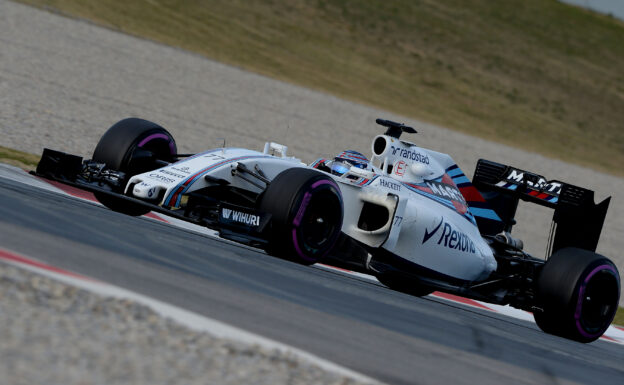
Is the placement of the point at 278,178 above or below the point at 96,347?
above

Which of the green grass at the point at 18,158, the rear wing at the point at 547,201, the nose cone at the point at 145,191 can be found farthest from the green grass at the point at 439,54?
the nose cone at the point at 145,191

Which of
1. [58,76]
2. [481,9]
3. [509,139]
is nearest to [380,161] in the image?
[58,76]

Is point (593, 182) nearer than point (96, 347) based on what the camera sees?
No

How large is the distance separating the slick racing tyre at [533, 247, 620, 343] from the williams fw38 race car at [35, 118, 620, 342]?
0.01m

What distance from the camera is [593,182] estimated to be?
28094mm

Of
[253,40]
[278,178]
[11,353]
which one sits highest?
[253,40]

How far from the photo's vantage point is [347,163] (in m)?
7.89

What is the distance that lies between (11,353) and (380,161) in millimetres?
5257

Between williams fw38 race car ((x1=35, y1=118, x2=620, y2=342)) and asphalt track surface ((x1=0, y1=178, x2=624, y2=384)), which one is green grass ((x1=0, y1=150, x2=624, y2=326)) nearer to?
williams fw38 race car ((x1=35, y1=118, x2=620, y2=342))

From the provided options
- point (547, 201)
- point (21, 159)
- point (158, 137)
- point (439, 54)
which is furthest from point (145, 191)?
point (439, 54)

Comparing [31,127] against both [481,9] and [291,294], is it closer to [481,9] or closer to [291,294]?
[291,294]

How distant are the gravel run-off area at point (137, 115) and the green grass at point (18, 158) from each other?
558mm

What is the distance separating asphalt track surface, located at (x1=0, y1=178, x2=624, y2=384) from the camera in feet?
15.1

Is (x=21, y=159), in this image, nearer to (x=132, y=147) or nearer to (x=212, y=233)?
(x=212, y=233)
